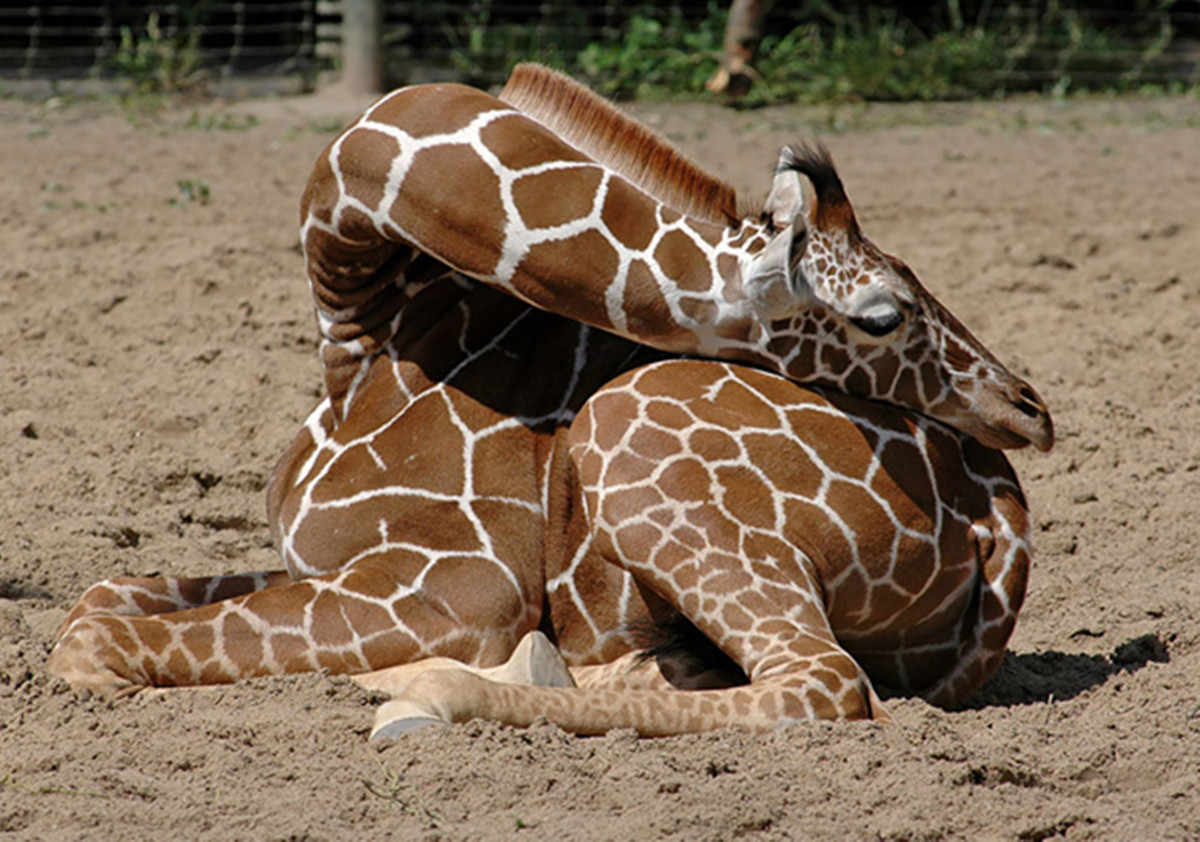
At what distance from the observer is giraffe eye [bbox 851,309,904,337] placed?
3.59m

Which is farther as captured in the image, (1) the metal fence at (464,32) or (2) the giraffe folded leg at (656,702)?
(1) the metal fence at (464,32)

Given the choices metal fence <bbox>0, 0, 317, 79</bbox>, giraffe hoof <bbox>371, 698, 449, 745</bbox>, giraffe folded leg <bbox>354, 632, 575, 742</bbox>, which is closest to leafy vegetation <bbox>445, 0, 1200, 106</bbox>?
metal fence <bbox>0, 0, 317, 79</bbox>

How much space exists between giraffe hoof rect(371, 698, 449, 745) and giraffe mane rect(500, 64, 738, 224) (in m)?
1.31

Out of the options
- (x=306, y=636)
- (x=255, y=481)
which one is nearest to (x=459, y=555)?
(x=306, y=636)

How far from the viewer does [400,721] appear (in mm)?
3176

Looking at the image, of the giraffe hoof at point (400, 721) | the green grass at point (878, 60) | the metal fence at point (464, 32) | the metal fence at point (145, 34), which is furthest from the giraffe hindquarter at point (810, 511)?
the metal fence at point (145, 34)

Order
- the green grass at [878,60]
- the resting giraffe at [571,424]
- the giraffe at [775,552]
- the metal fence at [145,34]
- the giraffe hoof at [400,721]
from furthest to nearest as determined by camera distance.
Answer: the metal fence at [145,34] → the green grass at [878,60] → the resting giraffe at [571,424] → the giraffe at [775,552] → the giraffe hoof at [400,721]

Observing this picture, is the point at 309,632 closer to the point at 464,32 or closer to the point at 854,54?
the point at 854,54

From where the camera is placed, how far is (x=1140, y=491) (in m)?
5.14

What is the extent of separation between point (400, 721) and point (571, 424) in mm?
958

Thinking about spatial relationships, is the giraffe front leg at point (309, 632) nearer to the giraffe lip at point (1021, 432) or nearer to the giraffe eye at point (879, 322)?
the giraffe eye at point (879, 322)

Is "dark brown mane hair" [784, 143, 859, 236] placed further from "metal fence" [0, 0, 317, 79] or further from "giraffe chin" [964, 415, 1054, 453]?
"metal fence" [0, 0, 317, 79]

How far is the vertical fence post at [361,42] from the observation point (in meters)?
10.8

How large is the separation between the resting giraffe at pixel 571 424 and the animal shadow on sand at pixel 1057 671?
157 millimetres
